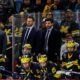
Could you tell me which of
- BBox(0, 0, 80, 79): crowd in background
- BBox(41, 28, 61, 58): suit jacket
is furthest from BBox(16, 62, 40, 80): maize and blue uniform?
BBox(41, 28, 61, 58): suit jacket

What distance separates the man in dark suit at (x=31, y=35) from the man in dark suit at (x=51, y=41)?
0.19m

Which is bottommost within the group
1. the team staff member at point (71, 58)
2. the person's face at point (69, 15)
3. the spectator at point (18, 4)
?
the team staff member at point (71, 58)

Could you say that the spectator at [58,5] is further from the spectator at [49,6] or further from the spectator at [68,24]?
the spectator at [68,24]

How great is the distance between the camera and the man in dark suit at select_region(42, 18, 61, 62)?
13.1 m

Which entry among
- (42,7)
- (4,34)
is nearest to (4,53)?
(4,34)

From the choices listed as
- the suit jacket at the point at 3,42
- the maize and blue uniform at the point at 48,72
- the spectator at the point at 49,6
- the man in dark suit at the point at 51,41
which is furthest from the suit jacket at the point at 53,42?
the spectator at the point at 49,6

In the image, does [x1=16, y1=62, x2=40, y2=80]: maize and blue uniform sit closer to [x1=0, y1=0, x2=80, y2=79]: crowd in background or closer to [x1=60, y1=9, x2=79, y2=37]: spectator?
[x1=0, y1=0, x2=80, y2=79]: crowd in background

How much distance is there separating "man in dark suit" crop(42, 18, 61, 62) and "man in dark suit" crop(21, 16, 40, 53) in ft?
0.63

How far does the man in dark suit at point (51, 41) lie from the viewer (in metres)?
13.1

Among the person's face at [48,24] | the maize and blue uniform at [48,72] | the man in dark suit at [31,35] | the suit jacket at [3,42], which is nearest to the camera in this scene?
the maize and blue uniform at [48,72]

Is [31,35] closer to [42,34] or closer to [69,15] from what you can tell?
[42,34]

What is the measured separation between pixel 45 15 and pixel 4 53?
163 centimetres

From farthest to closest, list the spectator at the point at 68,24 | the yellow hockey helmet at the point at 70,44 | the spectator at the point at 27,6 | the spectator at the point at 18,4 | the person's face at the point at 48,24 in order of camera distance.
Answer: the spectator at the point at 18,4 → the spectator at the point at 27,6 → the person's face at the point at 48,24 → the spectator at the point at 68,24 → the yellow hockey helmet at the point at 70,44

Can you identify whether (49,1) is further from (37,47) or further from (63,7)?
(37,47)
